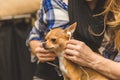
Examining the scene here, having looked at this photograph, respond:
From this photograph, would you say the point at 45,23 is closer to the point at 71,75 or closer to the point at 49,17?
the point at 49,17

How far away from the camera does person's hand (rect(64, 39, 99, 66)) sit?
1.73m

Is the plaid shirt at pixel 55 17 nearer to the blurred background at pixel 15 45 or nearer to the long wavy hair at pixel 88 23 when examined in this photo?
the long wavy hair at pixel 88 23

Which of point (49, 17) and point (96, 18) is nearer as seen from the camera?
point (96, 18)

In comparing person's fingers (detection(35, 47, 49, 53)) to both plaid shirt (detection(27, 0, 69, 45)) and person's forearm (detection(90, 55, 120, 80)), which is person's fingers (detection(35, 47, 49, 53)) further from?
person's forearm (detection(90, 55, 120, 80))

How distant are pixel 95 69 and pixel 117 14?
0.25 metres

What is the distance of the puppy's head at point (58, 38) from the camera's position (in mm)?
1717

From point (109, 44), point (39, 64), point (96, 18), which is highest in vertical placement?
point (96, 18)

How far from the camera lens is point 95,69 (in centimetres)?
173

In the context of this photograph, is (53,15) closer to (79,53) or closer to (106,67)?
(79,53)

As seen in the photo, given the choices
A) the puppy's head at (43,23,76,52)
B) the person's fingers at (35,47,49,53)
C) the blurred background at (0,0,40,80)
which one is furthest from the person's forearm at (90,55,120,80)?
the blurred background at (0,0,40,80)

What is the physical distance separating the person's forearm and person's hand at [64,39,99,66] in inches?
0.9

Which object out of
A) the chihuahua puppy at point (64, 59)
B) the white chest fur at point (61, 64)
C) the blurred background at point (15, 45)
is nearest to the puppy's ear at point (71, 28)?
the chihuahua puppy at point (64, 59)

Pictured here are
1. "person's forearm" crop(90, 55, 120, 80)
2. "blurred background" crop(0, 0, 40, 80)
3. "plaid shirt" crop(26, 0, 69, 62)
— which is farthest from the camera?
"blurred background" crop(0, 0, 40, 80)

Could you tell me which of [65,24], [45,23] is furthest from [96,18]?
[45,23]
